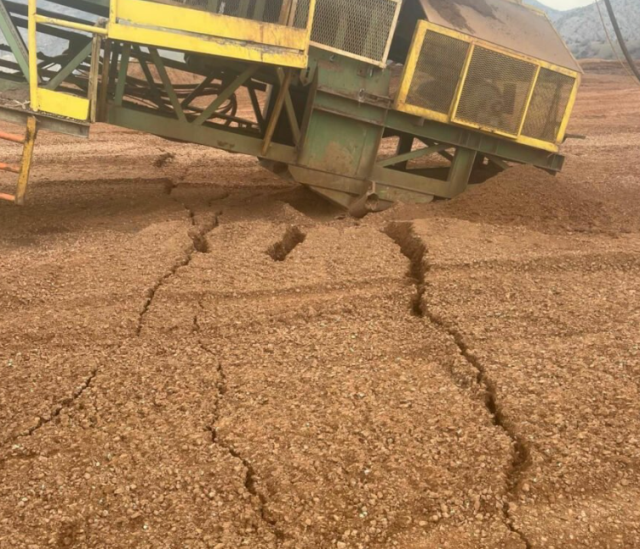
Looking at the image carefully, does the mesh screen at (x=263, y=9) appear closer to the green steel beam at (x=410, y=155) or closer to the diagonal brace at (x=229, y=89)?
the diagonal brace at (x=229, y=89)

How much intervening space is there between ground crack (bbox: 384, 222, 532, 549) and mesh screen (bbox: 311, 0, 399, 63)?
1.71 meters

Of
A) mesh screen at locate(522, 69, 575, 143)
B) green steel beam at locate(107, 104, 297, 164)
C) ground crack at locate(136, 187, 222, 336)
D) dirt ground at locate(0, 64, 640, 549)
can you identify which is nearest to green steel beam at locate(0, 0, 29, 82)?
green steel beam at locate(107, 104, 297, 164)

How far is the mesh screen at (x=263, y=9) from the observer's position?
5.03m

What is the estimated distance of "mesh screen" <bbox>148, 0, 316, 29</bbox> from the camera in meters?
5.03

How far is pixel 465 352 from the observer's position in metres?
3.27

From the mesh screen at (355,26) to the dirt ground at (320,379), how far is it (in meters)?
1.62

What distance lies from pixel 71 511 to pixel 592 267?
392 cm

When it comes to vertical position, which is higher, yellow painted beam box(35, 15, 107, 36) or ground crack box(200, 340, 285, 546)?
yellow painted beam box(35, 15, 107, 36)

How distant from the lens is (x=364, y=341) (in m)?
3.39

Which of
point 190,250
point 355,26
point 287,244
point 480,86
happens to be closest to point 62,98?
point 190,250

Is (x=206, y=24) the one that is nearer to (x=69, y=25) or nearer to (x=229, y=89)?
(x=229, y=89)

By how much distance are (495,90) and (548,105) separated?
663 mm

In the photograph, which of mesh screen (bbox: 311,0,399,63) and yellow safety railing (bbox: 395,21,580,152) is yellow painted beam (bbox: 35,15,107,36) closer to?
mesh screen (bbox: 311,0,399,63)

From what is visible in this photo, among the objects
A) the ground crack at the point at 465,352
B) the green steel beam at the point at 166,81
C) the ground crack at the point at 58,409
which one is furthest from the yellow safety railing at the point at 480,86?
the ground crack at the point at 58,409
